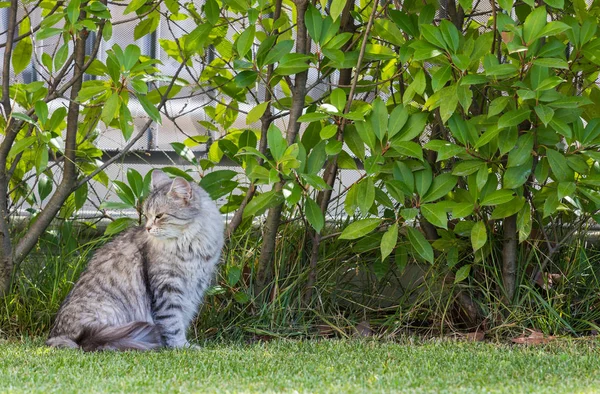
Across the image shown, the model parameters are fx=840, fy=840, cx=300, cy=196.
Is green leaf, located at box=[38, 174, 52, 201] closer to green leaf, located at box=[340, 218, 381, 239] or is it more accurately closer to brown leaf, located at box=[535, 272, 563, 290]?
green leaf, located at box=[340, 218, 381, 239]

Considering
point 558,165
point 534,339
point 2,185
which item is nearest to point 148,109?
point 2,185

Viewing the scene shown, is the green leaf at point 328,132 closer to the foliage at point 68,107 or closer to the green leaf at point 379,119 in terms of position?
the green leaf at point 379,119

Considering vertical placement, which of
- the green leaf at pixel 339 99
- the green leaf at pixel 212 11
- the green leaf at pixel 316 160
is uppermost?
the green leaf at pixel 212 11

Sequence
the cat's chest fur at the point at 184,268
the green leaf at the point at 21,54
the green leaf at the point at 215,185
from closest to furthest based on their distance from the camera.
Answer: the cat's chest fur at the point at 184,268
the green leaf at the point at 215,185
the green leaf at the point at 21,54

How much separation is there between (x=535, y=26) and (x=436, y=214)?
89 cm

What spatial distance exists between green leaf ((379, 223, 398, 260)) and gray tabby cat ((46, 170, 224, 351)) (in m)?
0.87

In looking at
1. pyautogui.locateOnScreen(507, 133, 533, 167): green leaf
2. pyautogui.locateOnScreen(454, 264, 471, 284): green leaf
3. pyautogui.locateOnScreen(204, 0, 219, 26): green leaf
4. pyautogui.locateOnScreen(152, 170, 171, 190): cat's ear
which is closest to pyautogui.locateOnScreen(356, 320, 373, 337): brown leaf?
pyautogui.locateOnScreen(454, 264, 471, 284): green leaf

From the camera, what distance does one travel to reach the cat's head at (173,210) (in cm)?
400

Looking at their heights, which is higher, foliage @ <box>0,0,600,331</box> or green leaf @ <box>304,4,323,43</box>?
green leaf @ <box>304,4,323,43</box>

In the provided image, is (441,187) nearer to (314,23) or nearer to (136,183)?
(314,23)

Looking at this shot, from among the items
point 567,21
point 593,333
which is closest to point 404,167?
point 567,21

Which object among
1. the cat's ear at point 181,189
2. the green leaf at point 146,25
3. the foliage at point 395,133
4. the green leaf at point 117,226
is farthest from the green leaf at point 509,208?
the green leaf at point 146,25

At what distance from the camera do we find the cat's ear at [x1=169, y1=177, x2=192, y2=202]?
404 centimetres

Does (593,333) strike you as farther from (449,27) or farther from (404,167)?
(449,27)
